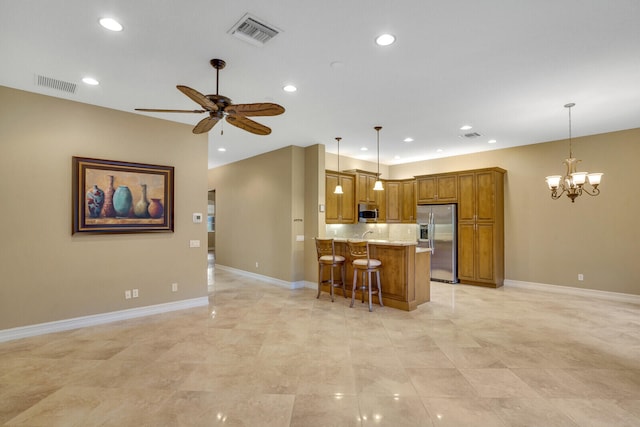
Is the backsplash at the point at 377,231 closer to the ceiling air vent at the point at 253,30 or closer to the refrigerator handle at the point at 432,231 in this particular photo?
the refrigerator handle at the point at 432,231

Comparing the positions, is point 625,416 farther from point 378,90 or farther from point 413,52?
point 378,90

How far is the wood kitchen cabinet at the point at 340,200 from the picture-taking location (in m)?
6.76


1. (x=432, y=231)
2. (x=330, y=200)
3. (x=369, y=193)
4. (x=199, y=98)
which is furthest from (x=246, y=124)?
(x=432, y=231)

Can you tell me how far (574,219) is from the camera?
5.93 metres

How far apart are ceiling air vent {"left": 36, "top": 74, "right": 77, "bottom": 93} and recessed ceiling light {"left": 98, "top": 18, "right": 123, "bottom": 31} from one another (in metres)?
1.58

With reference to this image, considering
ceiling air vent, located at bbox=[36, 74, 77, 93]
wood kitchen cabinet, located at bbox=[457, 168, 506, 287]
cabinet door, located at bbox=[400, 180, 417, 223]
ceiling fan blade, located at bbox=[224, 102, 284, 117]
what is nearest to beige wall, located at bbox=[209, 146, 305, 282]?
cabinet door, located at bbox=[400, 180, 417, 223]

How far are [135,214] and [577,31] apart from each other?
5.53 meters

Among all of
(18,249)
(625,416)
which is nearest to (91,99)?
(18,249)

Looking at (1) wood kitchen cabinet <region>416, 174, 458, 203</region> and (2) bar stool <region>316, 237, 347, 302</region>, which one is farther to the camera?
(1) wood kitchen cabinet <region>416, 174, 458, 203</region>

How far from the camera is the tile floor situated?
7.48 feet

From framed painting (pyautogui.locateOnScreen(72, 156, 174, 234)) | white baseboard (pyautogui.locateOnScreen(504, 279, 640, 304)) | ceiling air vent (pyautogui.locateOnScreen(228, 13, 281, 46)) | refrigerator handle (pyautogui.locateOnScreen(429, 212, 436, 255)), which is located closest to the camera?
ceiling air vent (pyautogui.locateOnScreen(228, 13, 281, 46))

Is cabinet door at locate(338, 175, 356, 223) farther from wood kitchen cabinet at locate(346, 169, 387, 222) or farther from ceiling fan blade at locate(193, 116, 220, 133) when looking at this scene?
ceiling fan blade at locate(193, 116, 220, 133)

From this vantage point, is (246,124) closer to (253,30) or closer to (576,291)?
(253,30)

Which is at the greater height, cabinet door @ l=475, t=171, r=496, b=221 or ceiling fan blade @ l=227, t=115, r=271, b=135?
ceiling fan blade @ l=227, t=115, r=271, b=135
